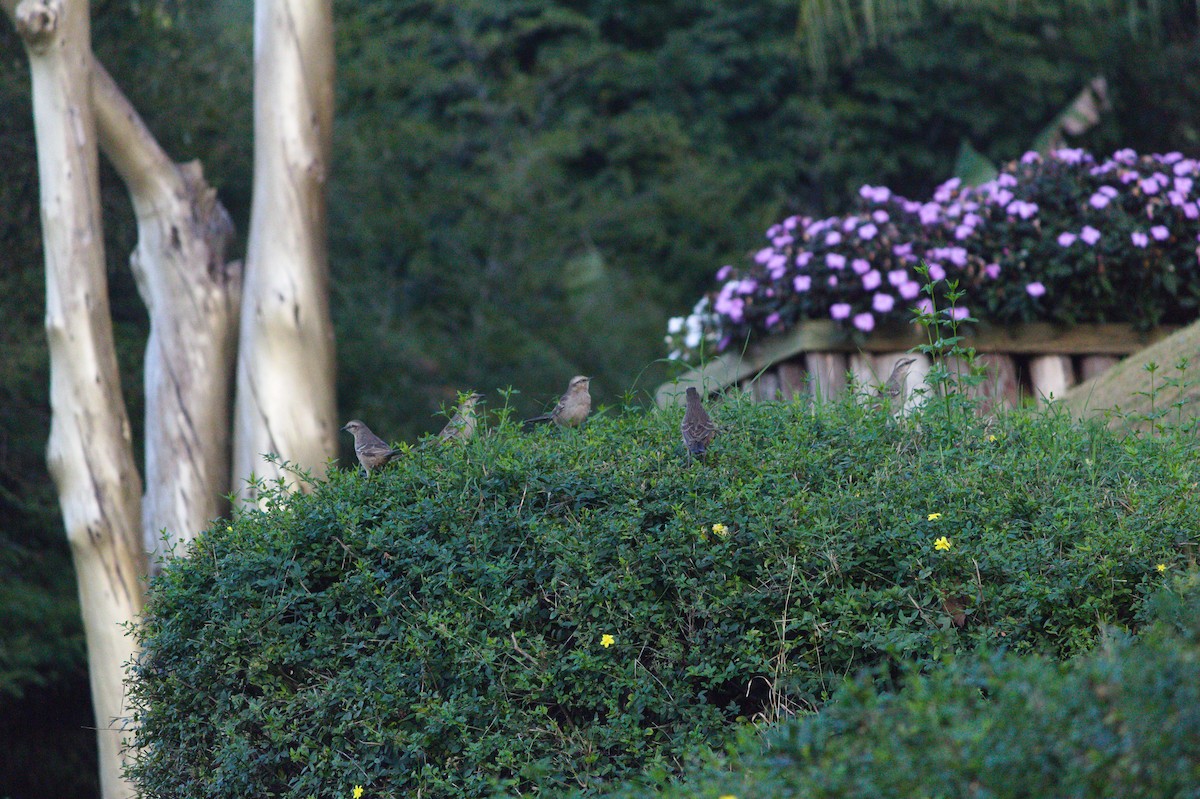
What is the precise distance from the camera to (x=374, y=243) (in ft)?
51.4

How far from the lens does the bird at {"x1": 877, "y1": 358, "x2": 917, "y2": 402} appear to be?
566 cm

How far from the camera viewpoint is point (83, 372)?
8.45 metres

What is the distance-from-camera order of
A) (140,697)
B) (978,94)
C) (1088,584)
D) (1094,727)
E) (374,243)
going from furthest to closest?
(978,94) < (374,243) < (140,697) < (1088,584) < (1094,727)

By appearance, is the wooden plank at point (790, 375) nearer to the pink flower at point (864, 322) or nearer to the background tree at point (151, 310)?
the pink flower at point (864, 322)

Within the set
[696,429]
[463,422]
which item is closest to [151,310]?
[463,422]

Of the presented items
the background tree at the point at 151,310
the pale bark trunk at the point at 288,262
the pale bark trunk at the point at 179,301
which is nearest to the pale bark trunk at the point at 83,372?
the background tree at the point at 151,310

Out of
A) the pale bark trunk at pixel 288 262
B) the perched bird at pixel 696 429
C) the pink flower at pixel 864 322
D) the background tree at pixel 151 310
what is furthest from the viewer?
the pale bark trunk at pixel 288 262

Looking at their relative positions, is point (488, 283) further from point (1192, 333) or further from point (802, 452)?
point (802, 452)

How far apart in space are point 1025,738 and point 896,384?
12.1ft

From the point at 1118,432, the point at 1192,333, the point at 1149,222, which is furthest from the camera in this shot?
the point at 1149,222

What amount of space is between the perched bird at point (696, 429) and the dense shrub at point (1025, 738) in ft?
6.00

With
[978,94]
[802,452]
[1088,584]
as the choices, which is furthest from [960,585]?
[978,94]

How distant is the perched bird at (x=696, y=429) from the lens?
499 centimetres

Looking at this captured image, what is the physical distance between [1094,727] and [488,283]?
13690 millimetres
